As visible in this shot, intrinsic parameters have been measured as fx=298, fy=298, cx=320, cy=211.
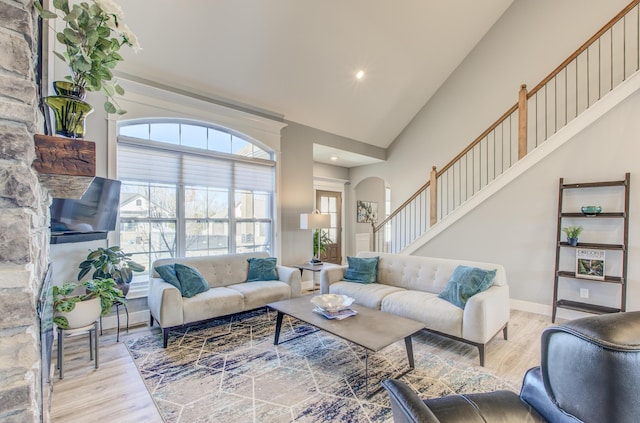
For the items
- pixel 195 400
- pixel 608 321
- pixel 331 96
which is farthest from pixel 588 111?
pixel 195 400

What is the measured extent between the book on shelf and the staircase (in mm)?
2602

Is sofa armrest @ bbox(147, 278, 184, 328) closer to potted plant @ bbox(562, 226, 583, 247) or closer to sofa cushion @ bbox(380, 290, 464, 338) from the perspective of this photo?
sofa cushion @ bbox(380, 290, 464, 338)

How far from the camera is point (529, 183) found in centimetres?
403

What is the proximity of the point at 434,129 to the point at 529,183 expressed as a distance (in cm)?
235

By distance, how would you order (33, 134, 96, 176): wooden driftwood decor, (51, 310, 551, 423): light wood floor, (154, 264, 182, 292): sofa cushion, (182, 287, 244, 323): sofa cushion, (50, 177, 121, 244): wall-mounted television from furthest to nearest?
(154, 264, 182, 292): sofa cushion < (182, 287, 244, 323): sofa cushion < (50, 177, 121, 244): wall-mounted television < (51, 310, 551, 423): light wood floor < (33, 134, 96, 176): wooden driftwood decor

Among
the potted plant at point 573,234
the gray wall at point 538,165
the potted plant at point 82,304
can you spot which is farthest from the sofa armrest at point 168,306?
the potted plant at point 573,234

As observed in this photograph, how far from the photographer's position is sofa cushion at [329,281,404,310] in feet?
11.1

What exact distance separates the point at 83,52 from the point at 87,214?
1.89 metres

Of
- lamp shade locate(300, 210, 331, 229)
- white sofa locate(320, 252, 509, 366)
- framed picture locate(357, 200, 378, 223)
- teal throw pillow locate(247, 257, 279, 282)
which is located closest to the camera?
white sofa locate(320, 252, 509, 366)

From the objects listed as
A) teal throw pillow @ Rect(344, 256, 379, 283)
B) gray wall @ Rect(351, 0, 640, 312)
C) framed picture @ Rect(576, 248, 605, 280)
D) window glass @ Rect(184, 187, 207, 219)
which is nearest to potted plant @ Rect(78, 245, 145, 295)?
window glass @ Rect(184, 187, 207, 219)

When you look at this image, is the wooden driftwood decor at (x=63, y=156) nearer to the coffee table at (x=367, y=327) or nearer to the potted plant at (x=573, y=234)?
the coffee table at (x=367, y=327)

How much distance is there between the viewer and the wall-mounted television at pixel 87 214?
2512 mm

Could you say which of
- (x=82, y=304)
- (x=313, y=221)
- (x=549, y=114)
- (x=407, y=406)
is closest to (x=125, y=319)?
(x=82, y=304)

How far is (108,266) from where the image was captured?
10.0ft
